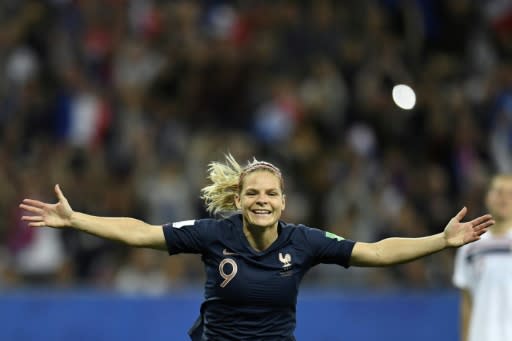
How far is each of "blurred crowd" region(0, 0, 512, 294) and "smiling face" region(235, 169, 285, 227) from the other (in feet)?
15.8

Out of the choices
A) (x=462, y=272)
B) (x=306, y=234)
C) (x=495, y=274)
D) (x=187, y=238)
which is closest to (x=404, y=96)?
(x=462, y=272)

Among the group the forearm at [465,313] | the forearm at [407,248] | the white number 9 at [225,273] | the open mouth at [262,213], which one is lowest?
the white number 9 at [225,273]

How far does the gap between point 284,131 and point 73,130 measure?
2260 mm

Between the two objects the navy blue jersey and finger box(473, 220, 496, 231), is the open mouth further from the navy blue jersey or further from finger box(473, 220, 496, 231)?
finger box(473, 220, 496, 231)

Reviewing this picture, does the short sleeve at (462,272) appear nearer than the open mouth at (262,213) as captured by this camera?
No

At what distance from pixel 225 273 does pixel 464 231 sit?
1240 millimetres

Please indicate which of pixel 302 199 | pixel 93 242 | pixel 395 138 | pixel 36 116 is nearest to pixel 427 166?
pixel 395 138

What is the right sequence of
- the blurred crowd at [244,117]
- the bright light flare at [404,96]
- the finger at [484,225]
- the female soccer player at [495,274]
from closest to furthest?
the finger at [484,225] < the female soccer player at [495,274] < the blurred crowd at [244,117] < the bright light flare at [404,96]

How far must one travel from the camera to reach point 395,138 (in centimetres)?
1170

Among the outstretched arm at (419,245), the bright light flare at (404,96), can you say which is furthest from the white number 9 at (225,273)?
the bright light flare at (404,96)

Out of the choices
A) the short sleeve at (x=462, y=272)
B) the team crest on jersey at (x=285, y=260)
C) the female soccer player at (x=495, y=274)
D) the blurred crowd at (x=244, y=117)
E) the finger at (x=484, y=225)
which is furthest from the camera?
the blurred crowd at (x=244, y=117)

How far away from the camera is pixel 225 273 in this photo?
19.7 ft

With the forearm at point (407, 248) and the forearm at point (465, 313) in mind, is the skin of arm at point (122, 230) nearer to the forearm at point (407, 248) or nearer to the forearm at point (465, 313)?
the forearm at point (407, 248)

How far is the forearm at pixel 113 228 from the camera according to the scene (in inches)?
236
